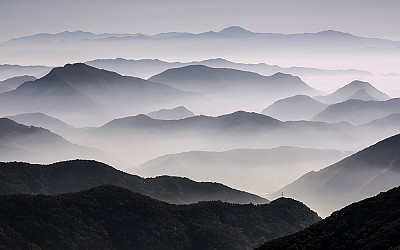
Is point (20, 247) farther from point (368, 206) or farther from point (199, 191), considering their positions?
point (199, 191)

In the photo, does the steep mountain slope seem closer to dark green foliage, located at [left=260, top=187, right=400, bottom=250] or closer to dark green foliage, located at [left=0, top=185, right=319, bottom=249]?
dark green foliage, located at [left=0, top=185, right=319, bottom=249]

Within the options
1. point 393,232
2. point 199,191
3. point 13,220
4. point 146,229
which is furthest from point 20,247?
point 199,191

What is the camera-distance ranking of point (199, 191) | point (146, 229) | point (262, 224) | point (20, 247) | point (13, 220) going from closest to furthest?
point (20, 247) → point (13, 220) → point (146, 229) → point (262, 224) → point (199, 191)

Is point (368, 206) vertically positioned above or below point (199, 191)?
below

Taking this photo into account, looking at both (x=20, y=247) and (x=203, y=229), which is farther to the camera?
(x=203, y=229)

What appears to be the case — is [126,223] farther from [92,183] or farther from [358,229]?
[358,229]

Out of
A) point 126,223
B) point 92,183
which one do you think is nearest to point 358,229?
point 126,223
